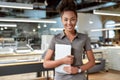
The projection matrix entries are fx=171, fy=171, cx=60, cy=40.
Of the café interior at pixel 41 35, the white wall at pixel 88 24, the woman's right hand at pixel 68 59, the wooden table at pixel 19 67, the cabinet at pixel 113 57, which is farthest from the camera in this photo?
the white wall at pixel 88 24

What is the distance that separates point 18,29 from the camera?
34.1 ft

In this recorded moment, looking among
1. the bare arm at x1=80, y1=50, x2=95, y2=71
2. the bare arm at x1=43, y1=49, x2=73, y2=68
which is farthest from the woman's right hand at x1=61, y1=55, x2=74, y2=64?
the bare arm at x1=80, y1=50, x2=95, y2=71

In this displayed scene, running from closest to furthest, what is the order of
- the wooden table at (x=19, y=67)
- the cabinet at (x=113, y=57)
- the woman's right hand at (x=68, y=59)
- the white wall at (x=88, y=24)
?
the woman's right hand at (x=68, y=59), the wooden table at (x=19, y=67), the cabinet at (x=113, y=57), the white wall at (x=88, y=24)

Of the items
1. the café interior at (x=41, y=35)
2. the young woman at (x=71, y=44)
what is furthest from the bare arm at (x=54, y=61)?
the café interior at (x=41, y=35)

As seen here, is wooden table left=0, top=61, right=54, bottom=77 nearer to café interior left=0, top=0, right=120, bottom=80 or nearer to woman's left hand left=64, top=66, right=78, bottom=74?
café interior left=0, top=0, right=120, bottom=80

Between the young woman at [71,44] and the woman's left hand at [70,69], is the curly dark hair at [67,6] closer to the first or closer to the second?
the young woman at [71,44]

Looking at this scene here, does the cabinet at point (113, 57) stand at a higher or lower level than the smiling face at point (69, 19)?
lower

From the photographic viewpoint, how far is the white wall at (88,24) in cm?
1056

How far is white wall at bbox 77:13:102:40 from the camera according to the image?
1056cm

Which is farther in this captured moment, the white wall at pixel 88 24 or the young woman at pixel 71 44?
the white wall at pixel 88 24

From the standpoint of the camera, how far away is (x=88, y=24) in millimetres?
11219

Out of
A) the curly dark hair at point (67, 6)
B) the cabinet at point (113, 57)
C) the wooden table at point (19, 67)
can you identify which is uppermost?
the curly dark hair at point (67, 6)

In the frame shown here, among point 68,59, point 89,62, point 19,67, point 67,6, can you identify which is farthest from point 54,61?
point 19,67

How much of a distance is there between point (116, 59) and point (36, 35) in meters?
5.65
